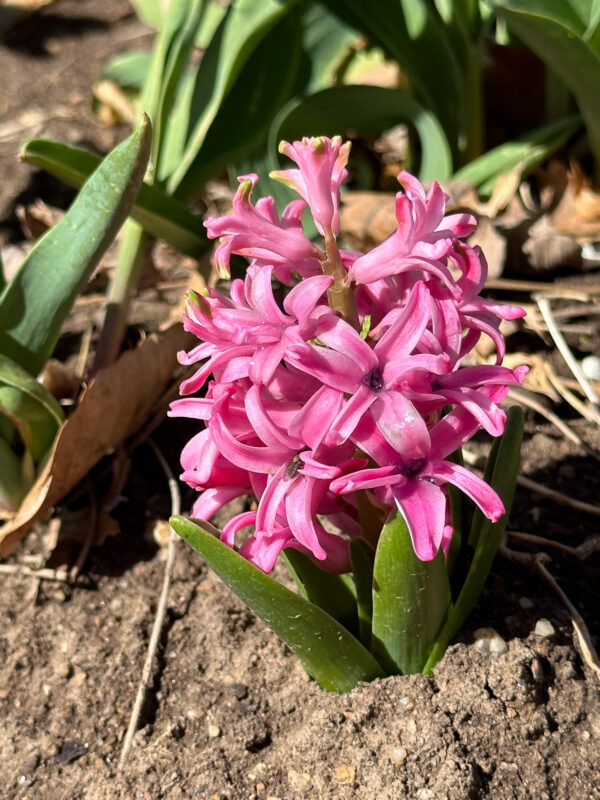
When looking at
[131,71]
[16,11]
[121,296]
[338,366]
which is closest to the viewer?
[338,366]

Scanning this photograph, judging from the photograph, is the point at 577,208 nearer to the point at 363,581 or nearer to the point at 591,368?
the point at 591,368

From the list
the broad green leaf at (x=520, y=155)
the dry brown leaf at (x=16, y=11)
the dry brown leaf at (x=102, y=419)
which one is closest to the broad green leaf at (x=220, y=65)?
the dry brown leaf at (x=102, y=419)

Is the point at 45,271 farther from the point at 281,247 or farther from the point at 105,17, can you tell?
the point at 105,17

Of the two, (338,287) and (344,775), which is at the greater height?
(338,287)

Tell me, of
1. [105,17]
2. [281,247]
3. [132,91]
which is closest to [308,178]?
[281,247]

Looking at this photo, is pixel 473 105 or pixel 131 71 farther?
pixel 131 71

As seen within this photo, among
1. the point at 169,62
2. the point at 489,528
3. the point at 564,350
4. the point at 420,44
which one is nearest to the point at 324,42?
the point at 420,44
